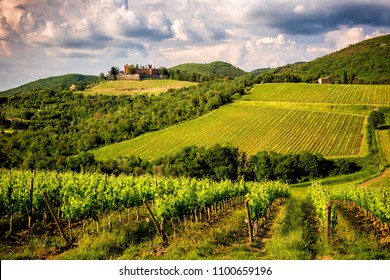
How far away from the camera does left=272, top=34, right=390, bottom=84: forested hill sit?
102 feet

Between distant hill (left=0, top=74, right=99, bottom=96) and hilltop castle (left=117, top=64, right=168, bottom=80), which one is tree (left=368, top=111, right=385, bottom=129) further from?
hilltop castle (left=117, top=64, right=168, bottom=80)

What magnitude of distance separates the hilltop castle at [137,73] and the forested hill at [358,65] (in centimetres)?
4022

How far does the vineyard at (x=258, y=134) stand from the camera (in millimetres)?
33844

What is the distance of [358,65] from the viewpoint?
40.9 metres

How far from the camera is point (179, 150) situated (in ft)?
112

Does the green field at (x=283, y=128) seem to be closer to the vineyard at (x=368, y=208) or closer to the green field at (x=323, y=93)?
the green field at (x=323, y=93)

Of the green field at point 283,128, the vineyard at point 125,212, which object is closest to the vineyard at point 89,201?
the vineyard at point 125,212

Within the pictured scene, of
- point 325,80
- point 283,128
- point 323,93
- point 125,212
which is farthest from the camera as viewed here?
point 325,80

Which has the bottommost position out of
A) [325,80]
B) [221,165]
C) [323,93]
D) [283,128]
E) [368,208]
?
[221,165]

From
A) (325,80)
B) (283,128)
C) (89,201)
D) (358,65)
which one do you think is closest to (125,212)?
(89,201)

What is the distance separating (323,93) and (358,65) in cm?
1174

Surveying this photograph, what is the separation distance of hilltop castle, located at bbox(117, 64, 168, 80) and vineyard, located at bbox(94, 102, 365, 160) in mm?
42447

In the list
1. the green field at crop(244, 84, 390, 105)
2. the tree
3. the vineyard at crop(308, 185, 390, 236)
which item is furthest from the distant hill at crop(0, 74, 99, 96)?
the tree

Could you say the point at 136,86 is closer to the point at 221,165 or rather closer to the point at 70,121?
the point at 70,121
